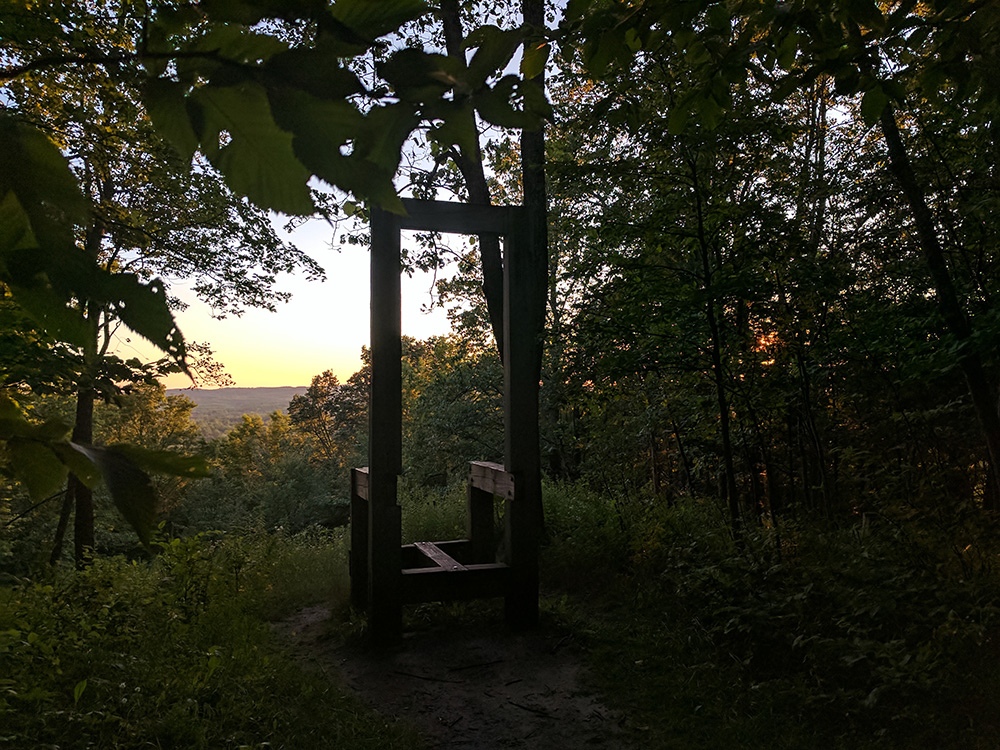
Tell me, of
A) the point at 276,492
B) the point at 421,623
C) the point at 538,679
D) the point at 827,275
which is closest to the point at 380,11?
the point at 538,679

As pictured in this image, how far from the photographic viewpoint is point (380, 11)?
0.48m

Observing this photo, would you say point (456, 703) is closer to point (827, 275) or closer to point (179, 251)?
point (827, 275)

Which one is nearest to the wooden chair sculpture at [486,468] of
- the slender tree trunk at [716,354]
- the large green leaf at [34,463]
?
the slender tree trunk at [716,354]

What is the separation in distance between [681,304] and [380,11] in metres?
4.86

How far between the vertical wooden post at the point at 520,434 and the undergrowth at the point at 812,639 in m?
0.56

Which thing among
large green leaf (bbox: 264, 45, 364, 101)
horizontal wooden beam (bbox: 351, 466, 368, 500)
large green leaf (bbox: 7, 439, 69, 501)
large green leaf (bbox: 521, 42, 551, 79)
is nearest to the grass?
horizontal wooden beam (bbox: 351, 466, 368, 500)

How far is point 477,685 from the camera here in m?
4.32

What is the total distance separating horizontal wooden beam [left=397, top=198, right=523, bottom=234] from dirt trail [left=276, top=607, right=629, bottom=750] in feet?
11.2

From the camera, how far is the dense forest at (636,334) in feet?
1.68

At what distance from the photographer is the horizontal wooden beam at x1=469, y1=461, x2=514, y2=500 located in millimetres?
5188

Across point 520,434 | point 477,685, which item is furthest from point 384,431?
point 477,685

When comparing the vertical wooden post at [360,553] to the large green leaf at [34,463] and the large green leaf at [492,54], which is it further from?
the large green leaf at [492,54]

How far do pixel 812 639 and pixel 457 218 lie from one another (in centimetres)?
402

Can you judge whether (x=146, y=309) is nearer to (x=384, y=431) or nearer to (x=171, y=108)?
(x=171, y=108)
